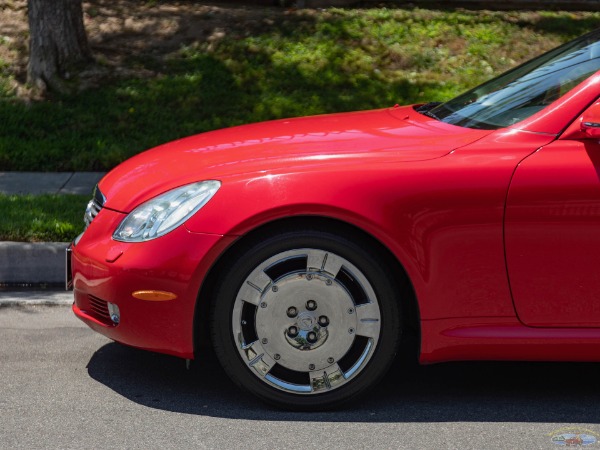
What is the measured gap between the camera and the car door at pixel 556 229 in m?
4.24

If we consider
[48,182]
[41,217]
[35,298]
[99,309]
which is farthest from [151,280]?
[48,182]

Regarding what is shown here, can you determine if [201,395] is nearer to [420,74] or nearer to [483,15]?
[420,74]

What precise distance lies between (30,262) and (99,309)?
2.09 metres

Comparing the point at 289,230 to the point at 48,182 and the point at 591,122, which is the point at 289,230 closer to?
the point at 591,122

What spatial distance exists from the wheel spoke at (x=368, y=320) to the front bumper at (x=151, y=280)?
578 millimetres

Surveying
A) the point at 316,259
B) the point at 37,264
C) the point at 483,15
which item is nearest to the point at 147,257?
the point at 316,259

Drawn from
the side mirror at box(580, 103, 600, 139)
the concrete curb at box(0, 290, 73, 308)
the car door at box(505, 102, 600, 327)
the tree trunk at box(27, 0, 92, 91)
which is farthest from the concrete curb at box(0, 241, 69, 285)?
the tree trunk at box(27, 0, 92, 91)

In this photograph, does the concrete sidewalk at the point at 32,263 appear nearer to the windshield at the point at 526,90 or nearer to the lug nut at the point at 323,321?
the windshield at the point at 526,90

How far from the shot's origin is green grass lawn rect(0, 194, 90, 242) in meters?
6.72

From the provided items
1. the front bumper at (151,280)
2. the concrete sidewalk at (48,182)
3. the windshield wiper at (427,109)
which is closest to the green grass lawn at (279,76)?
the concrete sidewalk at (48,182)

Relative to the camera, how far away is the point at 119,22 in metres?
12.2

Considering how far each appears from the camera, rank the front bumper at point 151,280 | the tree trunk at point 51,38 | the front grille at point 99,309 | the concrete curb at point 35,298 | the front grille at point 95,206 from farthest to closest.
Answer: the tree trunk at point 51,38, the concrete curb at point 35,298, the front grille at point 95,206, the front grille at point 99,309, the front bumper at point 151,280

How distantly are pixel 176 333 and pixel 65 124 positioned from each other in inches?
240

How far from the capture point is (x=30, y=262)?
6.55m
